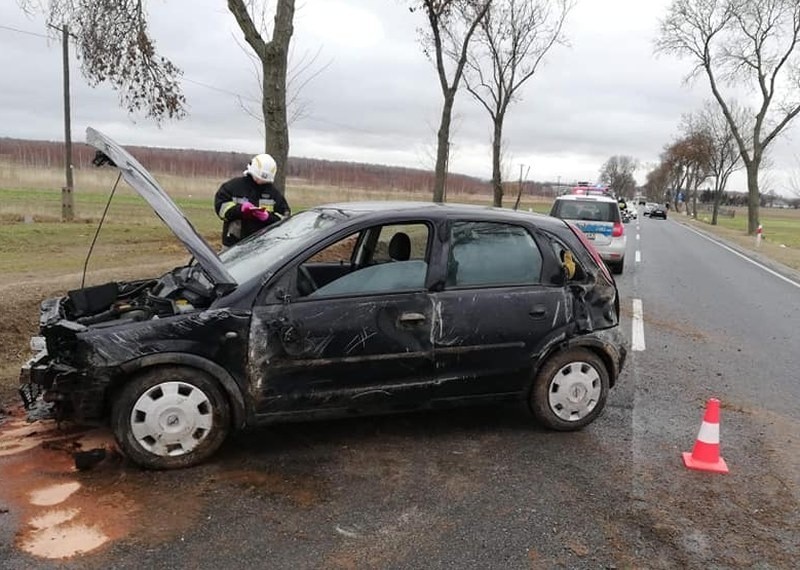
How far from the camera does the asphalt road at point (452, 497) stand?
299 cm

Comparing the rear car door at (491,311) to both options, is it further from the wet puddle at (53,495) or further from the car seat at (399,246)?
the wet puddle at (53,495)

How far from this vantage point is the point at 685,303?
34.5ft

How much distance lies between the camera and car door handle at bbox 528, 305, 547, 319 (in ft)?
14.2

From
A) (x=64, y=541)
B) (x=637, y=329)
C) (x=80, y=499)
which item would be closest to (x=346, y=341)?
(x=80, y=499)

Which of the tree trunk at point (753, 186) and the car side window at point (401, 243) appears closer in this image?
the car side window at point (401, 243)

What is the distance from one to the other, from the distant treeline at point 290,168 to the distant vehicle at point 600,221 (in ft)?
117

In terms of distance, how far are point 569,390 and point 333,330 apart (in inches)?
68.3

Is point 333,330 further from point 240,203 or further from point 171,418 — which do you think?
point 240,203

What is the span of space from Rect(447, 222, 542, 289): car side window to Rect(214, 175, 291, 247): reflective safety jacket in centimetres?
271

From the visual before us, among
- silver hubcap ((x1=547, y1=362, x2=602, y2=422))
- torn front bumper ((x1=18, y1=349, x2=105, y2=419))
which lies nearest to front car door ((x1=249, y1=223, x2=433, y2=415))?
torn front bumper ((x1=18, y1=349, x2=105, y2=419))

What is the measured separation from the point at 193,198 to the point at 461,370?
43.9 meters

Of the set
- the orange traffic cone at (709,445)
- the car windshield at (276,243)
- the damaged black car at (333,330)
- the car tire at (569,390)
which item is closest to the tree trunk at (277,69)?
the car windshield at (276,243)

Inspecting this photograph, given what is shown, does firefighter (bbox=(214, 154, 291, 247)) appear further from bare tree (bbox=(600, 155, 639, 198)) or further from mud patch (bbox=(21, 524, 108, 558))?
bare tree (bbox=(600, 155, 639, 198))

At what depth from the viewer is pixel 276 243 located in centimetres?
439
